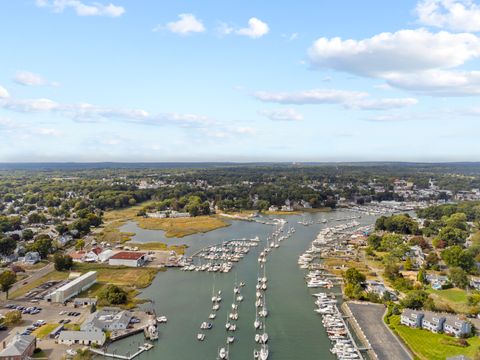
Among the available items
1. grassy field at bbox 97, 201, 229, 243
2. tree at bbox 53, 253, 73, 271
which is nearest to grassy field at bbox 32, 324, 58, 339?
tree at bbox 53, 253, 73, 271

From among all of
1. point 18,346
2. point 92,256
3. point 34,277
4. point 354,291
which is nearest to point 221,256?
point 92,256

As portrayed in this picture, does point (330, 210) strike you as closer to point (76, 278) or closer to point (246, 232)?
point (246, 232)

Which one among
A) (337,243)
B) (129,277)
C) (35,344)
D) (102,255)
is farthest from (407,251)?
(35,344)

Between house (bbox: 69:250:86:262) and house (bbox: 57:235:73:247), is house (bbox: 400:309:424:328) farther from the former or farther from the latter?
house (bbox: 57:235:73:247)

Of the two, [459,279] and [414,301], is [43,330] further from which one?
[459,279]

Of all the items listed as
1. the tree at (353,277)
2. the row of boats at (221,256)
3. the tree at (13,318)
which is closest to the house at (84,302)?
the tree at (13,318)

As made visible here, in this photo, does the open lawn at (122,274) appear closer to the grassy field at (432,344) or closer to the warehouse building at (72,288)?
the warehouse building at (72,288)
